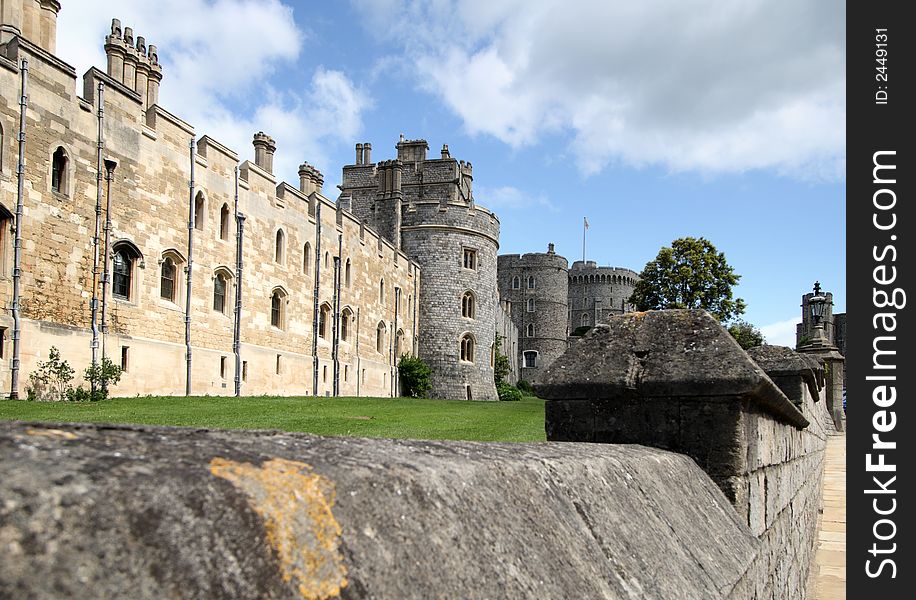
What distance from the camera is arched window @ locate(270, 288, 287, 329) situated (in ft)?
89.7

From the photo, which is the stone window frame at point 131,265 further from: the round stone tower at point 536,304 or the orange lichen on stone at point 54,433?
the round stone tower at point 536,304

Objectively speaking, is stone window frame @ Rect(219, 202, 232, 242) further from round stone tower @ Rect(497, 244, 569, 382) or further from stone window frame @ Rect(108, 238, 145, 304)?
round stone tower @ Rect(497, 244, 569, 382)

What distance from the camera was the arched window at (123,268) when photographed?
777 inches

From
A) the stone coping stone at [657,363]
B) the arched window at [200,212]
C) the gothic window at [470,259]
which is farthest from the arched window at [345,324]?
the stone coping stone at [657,363]

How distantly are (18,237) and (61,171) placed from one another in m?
2.30

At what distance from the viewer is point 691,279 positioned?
139ft

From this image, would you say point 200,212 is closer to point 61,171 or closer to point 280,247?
point 280,247

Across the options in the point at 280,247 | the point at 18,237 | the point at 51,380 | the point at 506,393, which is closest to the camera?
the point at 18,237

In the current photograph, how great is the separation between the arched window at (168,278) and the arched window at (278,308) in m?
5.40

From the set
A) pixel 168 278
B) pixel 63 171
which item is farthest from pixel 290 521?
pixel 168 278

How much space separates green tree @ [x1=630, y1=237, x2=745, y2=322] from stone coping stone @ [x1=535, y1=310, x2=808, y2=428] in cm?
3968

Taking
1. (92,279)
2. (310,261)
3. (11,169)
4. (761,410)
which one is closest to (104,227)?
(92,279)

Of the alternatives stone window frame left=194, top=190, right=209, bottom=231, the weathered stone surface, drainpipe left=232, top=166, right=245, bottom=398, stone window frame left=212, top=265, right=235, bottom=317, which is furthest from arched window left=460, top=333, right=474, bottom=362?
the weathered stone surface

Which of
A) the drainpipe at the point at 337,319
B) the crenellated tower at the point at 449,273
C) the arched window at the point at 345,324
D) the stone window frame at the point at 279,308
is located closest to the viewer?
the stone window frame at the point at 279,308
